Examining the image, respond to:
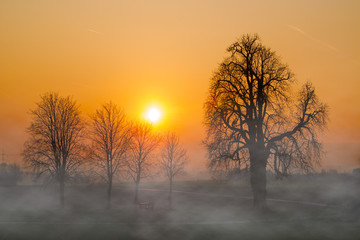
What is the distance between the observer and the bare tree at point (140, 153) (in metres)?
39.4

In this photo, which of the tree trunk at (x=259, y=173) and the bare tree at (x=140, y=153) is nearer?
the tree trunk at (x=259, y=173)

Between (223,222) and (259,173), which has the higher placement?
(259,173)

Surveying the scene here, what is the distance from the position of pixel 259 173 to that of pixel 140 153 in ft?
54.3

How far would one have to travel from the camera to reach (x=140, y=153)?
4022cm

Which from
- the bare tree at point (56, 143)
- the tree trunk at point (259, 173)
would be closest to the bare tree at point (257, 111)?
the tree trunk at point (259, 173)

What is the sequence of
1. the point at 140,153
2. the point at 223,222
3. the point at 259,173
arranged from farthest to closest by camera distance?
the point at 140,153, the point at 259,173, the point at 223,222

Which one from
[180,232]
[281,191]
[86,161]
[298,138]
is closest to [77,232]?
[180,232]

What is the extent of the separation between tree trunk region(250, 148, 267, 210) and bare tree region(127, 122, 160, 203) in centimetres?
1521

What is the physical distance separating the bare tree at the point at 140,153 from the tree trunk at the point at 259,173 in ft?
49.9

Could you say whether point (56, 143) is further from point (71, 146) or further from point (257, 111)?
point (257, 111)

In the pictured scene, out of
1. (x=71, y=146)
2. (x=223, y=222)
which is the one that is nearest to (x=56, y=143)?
(x=71, y=146)

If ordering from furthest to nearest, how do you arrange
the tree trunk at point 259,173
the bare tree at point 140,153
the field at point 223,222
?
1. the bare tree at point 140,153
2. the tree trunk at point 259,173
3. the field at point 223,222

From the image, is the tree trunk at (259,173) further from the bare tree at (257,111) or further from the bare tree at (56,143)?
the bare tree at (56,143)

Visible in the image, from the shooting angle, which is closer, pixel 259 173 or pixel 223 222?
pixel 223 222
